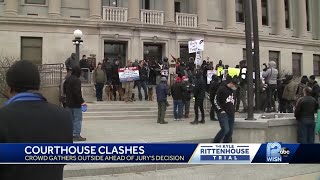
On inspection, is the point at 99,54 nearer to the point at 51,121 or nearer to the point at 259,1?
the point at 259,1

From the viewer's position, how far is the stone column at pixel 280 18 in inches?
1603

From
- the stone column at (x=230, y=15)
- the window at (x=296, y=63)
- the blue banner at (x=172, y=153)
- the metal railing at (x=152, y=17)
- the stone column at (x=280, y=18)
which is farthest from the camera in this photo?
the window at (x=296, y=63)

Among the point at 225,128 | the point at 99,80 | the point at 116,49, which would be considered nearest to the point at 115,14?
the point at 116,49

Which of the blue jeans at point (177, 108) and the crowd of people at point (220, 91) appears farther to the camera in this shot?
the blue jeans at point (177, 108)

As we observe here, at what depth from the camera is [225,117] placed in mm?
9758

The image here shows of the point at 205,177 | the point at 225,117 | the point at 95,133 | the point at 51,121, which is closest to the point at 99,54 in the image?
the point at 95,133

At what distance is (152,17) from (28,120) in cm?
3033

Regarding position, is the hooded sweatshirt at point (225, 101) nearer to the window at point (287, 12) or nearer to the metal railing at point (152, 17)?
the metal railing at point (152, 17)

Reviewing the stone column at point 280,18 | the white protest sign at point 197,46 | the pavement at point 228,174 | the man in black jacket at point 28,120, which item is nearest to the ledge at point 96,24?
the stone column at point 280,18

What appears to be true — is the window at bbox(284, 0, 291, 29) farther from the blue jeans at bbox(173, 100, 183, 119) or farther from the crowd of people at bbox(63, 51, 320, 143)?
the blue jeans at bbox(173, 100, 183, 119)

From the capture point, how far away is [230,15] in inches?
1432

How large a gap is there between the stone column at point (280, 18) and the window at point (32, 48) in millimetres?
23863

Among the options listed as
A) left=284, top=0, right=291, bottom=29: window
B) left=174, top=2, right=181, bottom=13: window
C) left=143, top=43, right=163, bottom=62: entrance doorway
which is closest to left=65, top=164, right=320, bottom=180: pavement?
left=143, top=43, right=163, bottom=62: entrance doorway

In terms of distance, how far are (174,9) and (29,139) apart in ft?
107
